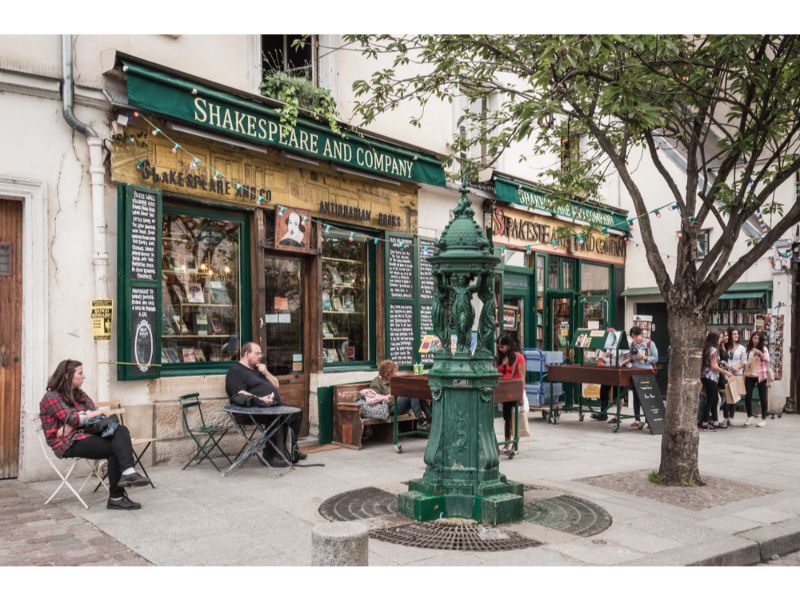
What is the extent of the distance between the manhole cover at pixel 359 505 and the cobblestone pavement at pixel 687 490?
90.3 inches

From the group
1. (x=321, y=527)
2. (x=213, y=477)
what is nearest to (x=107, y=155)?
(x=213, y=477)

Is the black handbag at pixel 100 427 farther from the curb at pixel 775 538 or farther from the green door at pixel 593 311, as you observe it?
the green door at pixel 593 311

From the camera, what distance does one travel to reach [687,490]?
22.9 feet

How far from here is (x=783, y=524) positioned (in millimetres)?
5961

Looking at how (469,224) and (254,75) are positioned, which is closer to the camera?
(469,224)

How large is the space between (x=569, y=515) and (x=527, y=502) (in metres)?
0.48

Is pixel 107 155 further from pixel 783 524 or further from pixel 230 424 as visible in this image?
pixel 783 524

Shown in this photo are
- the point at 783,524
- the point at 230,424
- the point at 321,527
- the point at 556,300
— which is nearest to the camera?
the point at 321,527

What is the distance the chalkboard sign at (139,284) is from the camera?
25.0 ft

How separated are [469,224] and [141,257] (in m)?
3.84

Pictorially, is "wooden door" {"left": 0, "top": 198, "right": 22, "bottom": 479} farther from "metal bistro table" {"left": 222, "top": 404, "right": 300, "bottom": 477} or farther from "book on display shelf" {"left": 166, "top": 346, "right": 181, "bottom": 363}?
"metal bistro table" {"left": 222, "top": 404, "right": 300, "bottom": 477}

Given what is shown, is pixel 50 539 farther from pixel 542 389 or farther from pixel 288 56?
pixel 542 389

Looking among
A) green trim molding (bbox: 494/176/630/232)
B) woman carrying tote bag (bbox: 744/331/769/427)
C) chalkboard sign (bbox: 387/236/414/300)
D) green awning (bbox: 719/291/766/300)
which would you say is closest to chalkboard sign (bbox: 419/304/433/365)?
chalkboard sign (bbox: 387/236/414/300)

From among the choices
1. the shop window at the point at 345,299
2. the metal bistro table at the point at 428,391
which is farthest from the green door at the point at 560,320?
the metal bistro table at the point at 428,391
